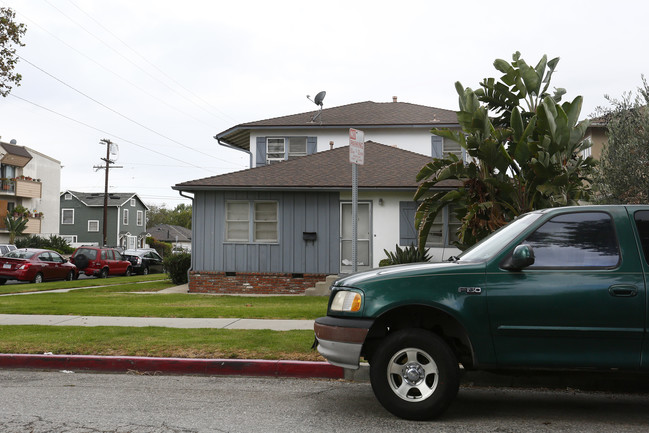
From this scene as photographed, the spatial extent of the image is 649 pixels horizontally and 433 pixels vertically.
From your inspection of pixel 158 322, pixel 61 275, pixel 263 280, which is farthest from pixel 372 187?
pixel 61 275

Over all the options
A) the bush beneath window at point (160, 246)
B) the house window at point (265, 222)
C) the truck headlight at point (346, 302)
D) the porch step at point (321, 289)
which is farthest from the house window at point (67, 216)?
the truck headlight at point (346, 302)

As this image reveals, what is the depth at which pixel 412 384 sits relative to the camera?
209 inches

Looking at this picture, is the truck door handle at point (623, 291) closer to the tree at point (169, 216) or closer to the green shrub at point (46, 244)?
the green shrub at point (46, 244)

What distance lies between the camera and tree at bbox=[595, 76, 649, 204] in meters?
14.6

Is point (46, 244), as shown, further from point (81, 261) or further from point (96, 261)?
point (96, 261)

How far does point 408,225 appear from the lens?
60.0 feet

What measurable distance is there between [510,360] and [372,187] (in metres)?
12.8

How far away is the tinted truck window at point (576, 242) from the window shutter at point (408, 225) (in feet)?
41.9

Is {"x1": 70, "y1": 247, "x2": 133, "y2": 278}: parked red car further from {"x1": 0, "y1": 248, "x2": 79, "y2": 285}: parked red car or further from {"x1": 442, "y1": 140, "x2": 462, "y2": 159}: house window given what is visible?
{"x1": 442, "y1": 140, "x2": 462, "y2": 159}: house window

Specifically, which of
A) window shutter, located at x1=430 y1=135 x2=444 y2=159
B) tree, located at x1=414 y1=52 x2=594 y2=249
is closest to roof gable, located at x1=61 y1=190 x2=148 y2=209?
window shutter, located at x1=430 y1=135 x2=444 y2=159

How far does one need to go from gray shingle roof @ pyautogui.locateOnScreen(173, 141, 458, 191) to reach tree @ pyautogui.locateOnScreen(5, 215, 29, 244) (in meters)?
36.1

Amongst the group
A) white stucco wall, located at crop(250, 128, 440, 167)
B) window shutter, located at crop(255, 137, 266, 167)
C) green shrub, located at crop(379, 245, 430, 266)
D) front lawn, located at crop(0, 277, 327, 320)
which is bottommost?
front lawn, located at crop(0, 277, 327, 320)

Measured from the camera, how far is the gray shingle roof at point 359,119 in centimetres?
2397

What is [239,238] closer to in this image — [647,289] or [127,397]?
[127,397]
